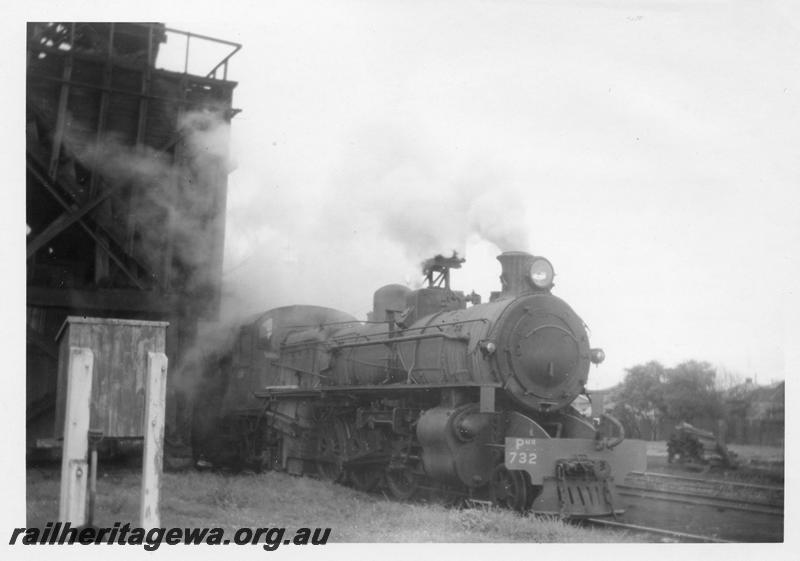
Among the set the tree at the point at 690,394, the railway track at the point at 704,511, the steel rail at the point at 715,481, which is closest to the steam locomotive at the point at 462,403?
the railway track at the point at 704,511

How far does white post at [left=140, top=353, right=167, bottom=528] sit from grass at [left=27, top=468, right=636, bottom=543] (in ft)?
3.14

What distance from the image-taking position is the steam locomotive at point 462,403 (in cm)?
898

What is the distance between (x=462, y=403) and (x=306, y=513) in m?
2.20

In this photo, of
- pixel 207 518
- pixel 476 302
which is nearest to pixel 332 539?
pixel 207 518

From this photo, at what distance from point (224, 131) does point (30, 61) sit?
294cm

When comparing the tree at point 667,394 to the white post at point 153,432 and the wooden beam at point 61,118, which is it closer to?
the white post at point 153,432

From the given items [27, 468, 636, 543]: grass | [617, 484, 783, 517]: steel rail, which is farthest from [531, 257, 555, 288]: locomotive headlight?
[27, 468, 636, 543]: grass

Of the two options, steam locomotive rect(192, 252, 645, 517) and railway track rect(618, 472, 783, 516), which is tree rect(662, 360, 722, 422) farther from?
steam locomotive rect(192, 252, 645, 517)

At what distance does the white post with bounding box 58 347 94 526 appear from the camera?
5.99 metres

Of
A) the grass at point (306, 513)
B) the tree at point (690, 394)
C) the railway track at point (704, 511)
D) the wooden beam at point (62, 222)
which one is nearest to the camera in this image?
the grass at point (306, 513)

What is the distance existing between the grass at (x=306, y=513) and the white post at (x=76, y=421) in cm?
103

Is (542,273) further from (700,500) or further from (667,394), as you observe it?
(667,394)

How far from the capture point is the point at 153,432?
615 centimetres
